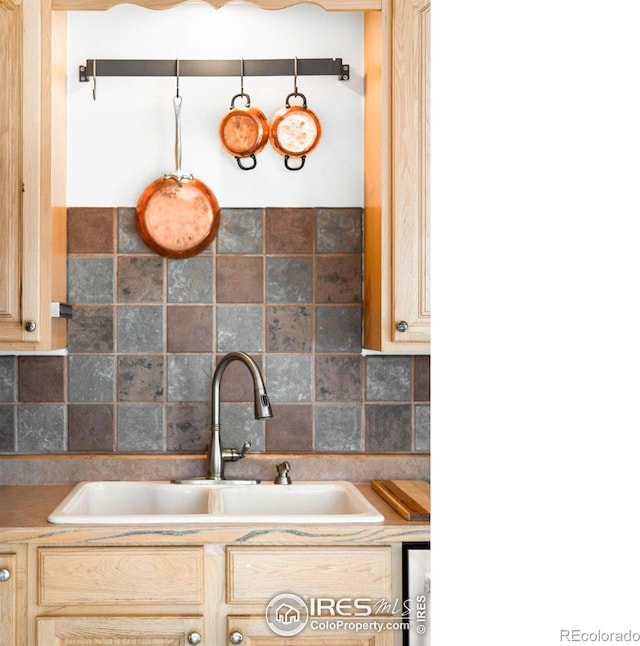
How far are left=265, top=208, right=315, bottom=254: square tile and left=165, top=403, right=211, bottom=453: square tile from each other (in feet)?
1.73

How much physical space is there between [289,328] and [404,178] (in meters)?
0.58

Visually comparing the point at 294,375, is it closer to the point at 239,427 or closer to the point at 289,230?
the point at 239,427

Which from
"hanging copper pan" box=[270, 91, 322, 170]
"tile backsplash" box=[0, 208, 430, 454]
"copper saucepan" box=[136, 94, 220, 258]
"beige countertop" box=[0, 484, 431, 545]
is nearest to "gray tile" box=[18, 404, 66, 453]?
"tile backsplash" box=[0, 208, 430, 454]

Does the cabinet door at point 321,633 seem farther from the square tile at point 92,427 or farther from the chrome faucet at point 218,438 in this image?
the square tile at point 92,427

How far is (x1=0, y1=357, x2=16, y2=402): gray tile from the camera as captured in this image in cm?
201

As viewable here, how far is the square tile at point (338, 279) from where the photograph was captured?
2080 mm

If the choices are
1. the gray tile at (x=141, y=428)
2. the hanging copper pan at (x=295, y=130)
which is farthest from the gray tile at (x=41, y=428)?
the hanging copper pan at (x=295, y=130)

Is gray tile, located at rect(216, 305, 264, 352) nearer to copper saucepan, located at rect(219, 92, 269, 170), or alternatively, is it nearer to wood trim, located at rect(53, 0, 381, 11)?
copper saucepan, located at rect(219, 92, 269, 170)

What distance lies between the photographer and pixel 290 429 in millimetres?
2078
